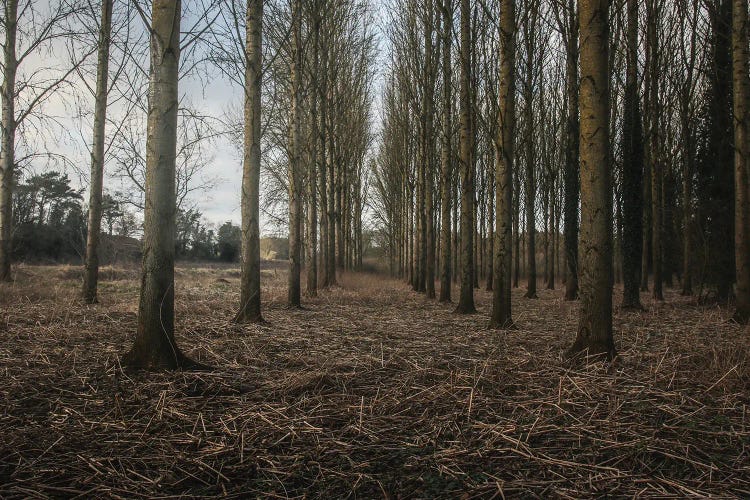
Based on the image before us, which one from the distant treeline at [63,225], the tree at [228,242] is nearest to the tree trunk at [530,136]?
the distant treeline at [63,225]

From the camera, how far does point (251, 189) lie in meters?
6.43

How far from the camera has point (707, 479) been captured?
186 centimetres

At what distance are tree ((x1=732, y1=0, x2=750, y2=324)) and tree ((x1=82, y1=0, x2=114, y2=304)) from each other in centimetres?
1095

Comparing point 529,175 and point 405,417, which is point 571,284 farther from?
point 405,417

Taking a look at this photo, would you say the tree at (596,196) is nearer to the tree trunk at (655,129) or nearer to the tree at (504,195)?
the tree at (504,195)

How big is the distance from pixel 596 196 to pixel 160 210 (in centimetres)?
370

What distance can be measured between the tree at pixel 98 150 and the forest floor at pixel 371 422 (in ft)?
14.3

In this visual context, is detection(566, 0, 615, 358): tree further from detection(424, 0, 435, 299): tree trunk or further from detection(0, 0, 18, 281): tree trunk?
detection(0, 0, 18, 281): tree trunk

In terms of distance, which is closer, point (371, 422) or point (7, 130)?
point (371, 422)

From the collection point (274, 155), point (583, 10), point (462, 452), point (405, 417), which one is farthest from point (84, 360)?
point (274, 155)

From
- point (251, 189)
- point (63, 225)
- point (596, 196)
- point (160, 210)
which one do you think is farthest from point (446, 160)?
point (63, 225)

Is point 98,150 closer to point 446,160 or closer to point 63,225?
point 446,160

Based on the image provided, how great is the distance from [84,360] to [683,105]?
13.0 metres

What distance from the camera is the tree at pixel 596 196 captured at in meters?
3.75
